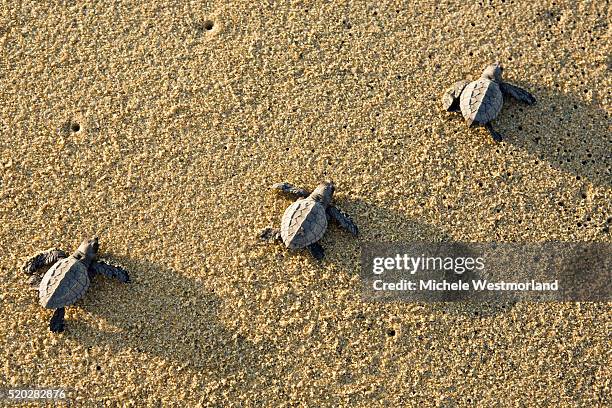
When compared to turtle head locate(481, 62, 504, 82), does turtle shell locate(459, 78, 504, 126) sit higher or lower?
lower

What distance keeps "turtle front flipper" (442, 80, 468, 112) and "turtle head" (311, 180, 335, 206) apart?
0.94 meters

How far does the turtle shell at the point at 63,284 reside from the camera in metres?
3.29

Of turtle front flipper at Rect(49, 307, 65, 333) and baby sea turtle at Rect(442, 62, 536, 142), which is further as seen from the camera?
baby sea turtle at Rect(442, 62, 536, 142)

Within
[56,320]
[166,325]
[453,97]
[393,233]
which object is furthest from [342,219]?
[56,320]

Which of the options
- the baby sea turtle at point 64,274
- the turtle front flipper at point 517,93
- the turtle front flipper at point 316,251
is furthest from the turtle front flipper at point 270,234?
the turtle front flipper at point 517,93

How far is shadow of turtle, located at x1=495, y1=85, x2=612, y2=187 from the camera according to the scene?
3.60 m

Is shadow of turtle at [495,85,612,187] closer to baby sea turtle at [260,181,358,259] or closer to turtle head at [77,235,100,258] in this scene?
baby sea turtle at [260,181,358,259]

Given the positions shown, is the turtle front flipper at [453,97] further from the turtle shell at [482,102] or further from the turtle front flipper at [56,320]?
the turtle front flipper at [56,320]

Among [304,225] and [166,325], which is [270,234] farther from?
[166,325]

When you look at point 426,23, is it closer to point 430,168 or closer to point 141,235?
point 430,168

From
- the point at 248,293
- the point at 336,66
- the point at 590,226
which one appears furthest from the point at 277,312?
the point at 590,226

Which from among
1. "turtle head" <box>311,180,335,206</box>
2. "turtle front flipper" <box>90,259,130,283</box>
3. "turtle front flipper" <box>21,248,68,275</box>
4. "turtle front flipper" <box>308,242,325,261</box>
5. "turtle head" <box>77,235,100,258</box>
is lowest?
"turtle front flipper" <box>308,242,325,261</box>

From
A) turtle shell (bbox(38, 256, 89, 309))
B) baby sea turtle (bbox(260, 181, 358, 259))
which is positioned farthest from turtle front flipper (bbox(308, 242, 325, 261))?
turtle shell (bbox(38, 256, 89, 309))

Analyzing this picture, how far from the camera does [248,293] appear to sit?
348 centimetres
